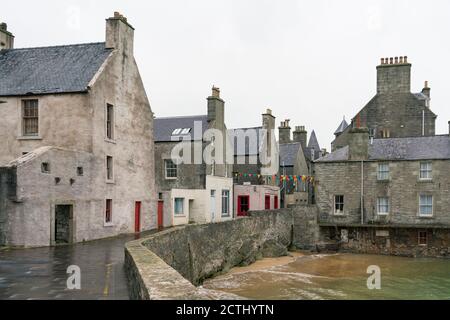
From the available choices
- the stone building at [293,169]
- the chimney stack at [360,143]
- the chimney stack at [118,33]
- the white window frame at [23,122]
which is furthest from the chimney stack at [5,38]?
the stone building at [293,169]

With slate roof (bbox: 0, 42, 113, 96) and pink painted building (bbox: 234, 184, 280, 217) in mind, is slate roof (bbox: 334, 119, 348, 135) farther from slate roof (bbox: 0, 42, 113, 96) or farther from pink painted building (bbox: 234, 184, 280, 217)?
slate roof (bbox: 0, 42, 113, 96)

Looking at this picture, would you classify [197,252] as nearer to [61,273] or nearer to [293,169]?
[61,273]

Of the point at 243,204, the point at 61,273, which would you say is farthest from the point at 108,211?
the point at 243,204

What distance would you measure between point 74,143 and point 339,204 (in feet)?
67.5

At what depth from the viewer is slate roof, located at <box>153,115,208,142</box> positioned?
33.4 meters

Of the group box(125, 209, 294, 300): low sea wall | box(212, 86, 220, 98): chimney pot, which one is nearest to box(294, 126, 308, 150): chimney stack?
box(125, 209, 294, 300): low sea wall

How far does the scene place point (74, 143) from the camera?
2147 cm

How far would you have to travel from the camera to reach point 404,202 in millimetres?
32812

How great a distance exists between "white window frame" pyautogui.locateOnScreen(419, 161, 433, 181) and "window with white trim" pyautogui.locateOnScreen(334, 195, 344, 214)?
221 inches

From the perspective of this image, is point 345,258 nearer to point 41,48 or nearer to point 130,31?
point 130,31

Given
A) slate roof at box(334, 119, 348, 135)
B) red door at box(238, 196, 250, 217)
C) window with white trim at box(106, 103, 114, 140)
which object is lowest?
red door at box(238, 196, 250, 217)

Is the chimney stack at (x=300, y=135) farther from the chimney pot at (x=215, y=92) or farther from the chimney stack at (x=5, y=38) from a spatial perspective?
the chimney stack at (x=5, y=38)

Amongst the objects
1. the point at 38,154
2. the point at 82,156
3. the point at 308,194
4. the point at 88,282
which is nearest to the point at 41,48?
the point at 82,156

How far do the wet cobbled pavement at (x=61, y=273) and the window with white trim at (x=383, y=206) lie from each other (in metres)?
21.7
